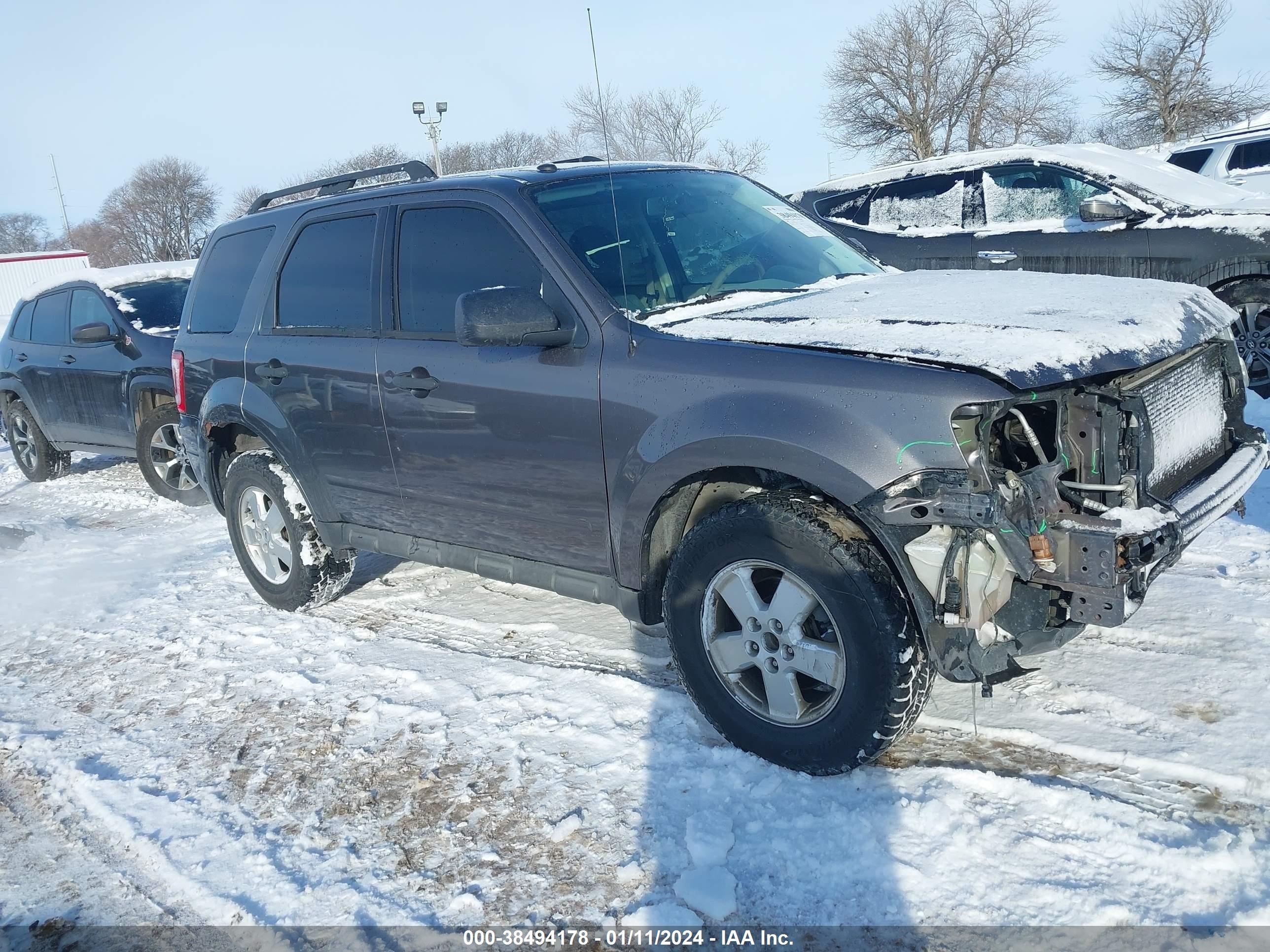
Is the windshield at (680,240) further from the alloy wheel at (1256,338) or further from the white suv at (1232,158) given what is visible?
the white suv at (1232,158)

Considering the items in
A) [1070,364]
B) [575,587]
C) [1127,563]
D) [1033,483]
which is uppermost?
[1070,364]

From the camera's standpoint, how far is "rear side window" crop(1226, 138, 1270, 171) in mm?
11469

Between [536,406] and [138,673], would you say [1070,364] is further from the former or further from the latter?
[138,673]

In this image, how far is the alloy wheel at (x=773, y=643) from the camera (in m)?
3.03

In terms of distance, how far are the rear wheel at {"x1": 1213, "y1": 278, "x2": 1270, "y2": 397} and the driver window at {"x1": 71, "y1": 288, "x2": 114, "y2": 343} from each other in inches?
329

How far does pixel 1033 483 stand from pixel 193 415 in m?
4.48

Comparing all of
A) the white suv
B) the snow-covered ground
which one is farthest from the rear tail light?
the white suv

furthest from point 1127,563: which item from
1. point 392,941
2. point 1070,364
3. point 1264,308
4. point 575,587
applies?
point 1264,308

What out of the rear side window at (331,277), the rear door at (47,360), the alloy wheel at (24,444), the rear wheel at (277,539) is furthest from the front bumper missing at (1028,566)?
the alloy wheel at (24,444)

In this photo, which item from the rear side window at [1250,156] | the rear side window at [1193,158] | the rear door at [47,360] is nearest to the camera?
the rear door at [47,360]

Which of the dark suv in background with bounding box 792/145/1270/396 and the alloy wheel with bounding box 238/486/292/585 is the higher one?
the dark suv in background with bounding box 792/145/1270/396

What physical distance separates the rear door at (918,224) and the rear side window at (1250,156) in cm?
563

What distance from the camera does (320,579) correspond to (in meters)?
5.09

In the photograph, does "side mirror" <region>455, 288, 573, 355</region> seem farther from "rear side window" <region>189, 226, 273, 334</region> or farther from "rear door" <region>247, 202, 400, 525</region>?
"rear side window" <region>189, 226, 273, 334</region>
